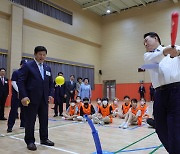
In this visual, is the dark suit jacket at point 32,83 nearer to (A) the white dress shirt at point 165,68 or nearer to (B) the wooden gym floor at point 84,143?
(B) the wooden gym floor at point 84,143

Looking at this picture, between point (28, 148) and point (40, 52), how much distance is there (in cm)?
171

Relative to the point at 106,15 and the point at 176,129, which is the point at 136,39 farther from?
the point at 176,129

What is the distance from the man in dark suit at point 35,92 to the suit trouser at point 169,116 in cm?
228

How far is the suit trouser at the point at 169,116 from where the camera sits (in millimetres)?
2111

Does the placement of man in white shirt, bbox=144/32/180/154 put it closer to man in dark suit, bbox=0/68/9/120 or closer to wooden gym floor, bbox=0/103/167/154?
wooden gym floor, bbox=0/103/167/154

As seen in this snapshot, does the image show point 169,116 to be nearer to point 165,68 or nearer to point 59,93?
point 165,68

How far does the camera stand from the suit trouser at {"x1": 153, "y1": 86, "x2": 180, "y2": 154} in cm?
211

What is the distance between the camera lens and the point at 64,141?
4.48m

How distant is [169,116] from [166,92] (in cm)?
24

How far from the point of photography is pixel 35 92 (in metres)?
3.94

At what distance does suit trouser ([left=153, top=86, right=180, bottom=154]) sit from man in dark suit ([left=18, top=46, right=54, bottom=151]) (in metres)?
2.28

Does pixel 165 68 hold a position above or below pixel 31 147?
above

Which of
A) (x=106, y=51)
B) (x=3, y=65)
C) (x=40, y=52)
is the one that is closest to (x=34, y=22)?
(x=3, y=65)

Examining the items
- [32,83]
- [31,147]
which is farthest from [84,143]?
[32,83]
